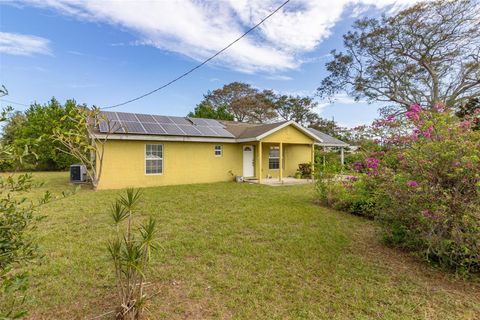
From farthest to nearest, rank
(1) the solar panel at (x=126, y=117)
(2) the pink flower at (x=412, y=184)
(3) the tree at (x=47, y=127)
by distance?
(3) the tree at (x=47, y=127) → (1) the solar panel at (x=126, y=117) → (2) the pink flower at (x=412, y=184)

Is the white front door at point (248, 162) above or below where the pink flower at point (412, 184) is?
above

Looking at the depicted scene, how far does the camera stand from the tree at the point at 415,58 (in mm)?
16798

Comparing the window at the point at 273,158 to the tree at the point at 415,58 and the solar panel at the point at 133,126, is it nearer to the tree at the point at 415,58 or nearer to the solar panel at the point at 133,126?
the solar panel at the point at 133,126

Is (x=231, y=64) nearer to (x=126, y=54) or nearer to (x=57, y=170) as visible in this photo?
(x=126, y=54)

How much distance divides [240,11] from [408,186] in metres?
8.25

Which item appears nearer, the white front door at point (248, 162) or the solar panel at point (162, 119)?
the solar panel at point (162, 119)

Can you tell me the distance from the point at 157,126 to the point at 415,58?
2015 cm

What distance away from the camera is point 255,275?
11.7 ft

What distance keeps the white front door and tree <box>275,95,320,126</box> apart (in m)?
18.1

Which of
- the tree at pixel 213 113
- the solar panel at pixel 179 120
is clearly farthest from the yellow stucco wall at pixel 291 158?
the tree at pixel 213 113

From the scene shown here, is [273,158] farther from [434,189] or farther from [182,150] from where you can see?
[434,189]

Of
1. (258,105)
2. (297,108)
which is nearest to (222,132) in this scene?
(258,105)

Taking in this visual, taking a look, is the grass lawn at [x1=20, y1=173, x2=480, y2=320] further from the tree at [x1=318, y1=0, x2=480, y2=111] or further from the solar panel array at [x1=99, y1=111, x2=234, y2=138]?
the tree at [x1=318, y1=0, x2=480, y2=111]

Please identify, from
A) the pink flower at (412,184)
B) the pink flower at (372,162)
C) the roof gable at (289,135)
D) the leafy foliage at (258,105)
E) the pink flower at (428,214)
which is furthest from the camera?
the leafy foliage at (258,105)
